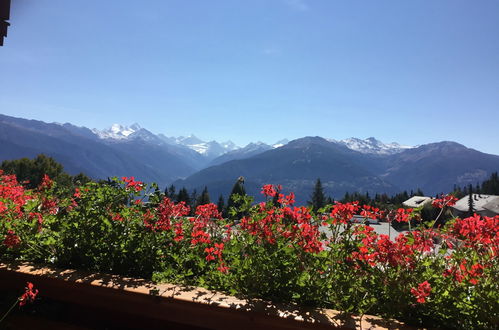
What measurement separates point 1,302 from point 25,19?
4.71 m

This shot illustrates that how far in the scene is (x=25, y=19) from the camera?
5.02 metres

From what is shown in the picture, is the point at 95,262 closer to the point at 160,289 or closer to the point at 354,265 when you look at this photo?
the point at 160,289

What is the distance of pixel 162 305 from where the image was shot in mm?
1928

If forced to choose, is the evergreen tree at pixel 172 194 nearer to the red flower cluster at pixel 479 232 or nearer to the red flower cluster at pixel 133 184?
the red flower cluster at pixel 133 184

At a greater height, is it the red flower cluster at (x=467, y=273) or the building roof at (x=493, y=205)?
the red flower cluster at (x=467, y=273)

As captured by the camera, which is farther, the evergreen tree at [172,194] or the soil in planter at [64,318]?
the evergreen tree at [172,194]

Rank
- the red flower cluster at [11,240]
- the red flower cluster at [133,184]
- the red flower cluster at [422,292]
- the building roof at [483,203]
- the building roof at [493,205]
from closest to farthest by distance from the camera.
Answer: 1. the red flower cluster at [422,292]
2. the red flower cluster at [11,240]
3. the red flower cluster at [133,184]
4. the building roof at [493,205]
5. the building roof at [483,203]

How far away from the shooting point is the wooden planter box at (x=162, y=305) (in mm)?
1719

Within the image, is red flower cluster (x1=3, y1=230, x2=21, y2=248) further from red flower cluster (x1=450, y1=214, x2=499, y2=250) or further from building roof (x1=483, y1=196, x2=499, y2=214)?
building roof (x1=483, y1=196, x2=499, y2=214)

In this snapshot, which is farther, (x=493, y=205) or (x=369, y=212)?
(x=493, y=205)

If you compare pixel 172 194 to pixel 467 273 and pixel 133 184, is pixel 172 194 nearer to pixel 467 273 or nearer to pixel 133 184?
pixel 133 184

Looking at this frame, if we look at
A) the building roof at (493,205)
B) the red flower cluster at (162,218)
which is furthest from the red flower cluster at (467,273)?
the building roof at (493,205)

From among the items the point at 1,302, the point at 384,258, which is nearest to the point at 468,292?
the point at 384,258

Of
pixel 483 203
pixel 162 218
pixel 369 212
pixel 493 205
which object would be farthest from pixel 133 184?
pixel 483 203
